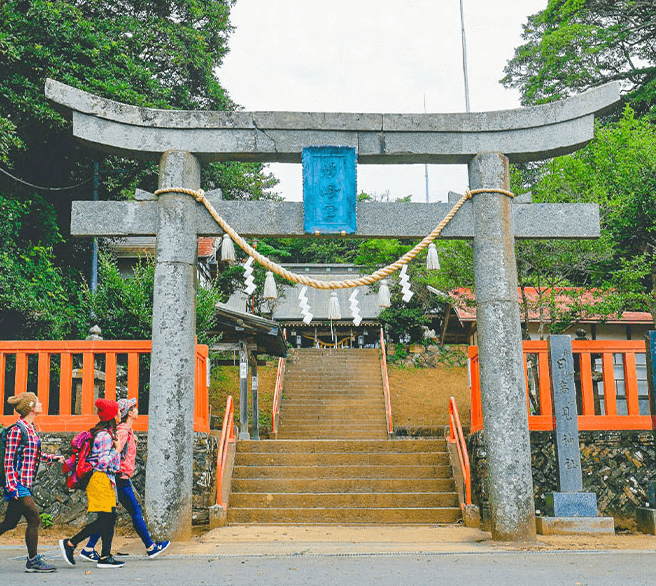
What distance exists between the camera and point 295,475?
444 inches

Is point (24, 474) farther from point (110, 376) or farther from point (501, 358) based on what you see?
point (501, 358)

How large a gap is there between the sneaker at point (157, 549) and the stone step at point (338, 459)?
4.70m

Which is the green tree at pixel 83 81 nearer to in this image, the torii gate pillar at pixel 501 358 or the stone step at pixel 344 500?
the stone step at pixel 344 500

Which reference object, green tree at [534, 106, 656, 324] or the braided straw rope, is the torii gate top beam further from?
green tree at [534, 106, 656, 324]

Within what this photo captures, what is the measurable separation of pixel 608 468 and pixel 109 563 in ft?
22.0

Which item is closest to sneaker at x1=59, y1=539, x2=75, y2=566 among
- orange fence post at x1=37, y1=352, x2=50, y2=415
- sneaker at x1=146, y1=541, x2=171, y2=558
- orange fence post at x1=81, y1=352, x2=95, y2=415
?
sneaker at x1=146, y1=541, x2=171, y2=558

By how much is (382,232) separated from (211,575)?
4.26 metres

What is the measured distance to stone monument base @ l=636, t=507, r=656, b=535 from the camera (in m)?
8.65

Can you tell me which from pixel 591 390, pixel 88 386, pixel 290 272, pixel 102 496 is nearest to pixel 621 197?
pixel 591 390

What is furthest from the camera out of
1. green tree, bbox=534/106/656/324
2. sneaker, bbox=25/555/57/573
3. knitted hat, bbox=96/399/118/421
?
green tree, bbox=534/106/656/324

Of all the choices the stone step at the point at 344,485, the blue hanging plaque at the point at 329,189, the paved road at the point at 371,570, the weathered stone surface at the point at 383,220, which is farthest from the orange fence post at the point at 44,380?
the blue hanging plaque at the point at 329,189

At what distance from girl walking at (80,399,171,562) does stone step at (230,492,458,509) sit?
3.54 m

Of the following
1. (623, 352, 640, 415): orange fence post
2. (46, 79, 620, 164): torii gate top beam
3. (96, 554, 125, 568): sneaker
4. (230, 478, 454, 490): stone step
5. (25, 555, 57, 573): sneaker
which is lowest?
(230, 478, 454, 490): stone step

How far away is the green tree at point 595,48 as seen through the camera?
2484 centimetres
